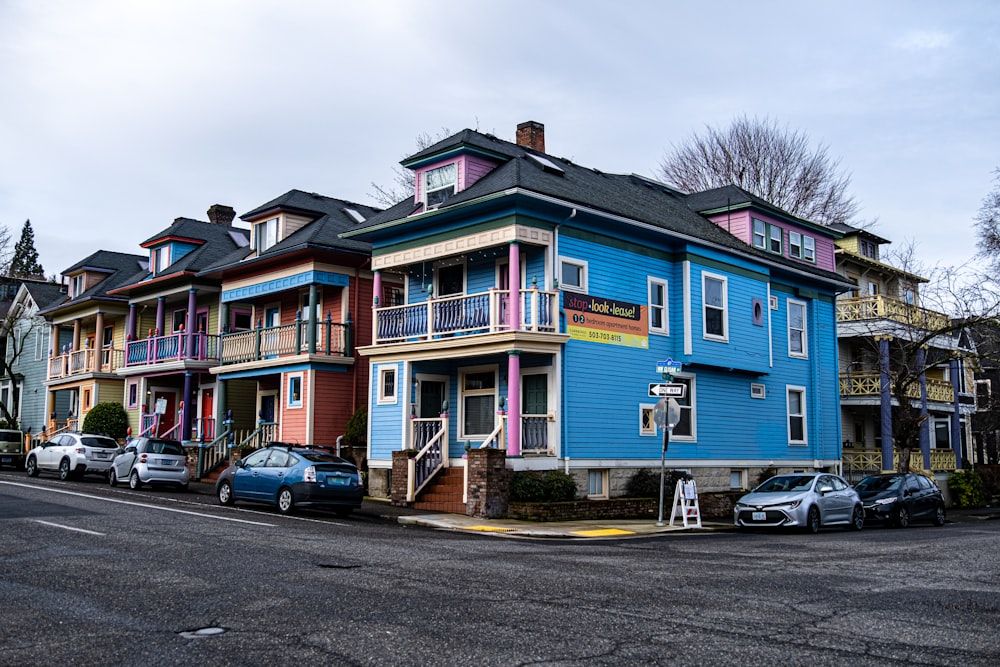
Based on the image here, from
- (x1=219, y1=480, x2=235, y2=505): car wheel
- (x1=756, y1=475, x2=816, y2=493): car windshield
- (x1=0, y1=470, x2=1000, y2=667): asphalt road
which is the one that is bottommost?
(x1=0, y1=470, x2=1000, y2=667): asphalt road

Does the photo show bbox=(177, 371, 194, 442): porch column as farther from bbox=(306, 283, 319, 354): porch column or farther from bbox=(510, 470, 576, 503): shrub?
bbox=(510, 470, 576, 503): shrub

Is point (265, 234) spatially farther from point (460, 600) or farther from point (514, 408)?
point (460, 600)

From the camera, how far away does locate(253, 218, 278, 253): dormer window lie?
111 ft

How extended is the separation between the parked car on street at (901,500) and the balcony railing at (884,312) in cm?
1202

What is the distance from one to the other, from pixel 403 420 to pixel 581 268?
6203mm

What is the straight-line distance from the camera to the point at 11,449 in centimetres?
3862

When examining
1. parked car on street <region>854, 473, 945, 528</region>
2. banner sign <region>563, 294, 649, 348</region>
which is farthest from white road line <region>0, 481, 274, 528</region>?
parked car on street <region>854, 473, 945, 528</region>

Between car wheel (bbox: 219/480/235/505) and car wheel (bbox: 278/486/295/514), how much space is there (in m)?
2.04

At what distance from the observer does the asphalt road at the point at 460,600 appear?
723 cm

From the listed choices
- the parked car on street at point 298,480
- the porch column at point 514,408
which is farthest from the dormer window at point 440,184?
the parked car on street at point 298,480

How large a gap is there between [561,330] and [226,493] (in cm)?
893

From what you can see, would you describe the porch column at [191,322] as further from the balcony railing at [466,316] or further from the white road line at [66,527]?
the white road line at [66,527]

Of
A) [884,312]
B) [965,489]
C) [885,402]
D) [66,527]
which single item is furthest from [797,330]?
[66,527]

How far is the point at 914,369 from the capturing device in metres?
38.2
